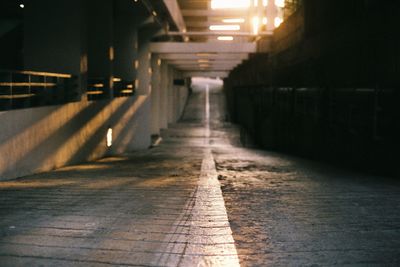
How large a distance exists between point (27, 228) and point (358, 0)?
45.7 ft

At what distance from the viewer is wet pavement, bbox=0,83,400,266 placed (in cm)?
563

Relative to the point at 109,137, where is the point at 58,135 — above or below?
above

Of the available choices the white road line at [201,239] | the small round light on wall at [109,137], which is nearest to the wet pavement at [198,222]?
the white road line at [201,239]

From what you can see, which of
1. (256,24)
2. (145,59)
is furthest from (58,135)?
(256,24)

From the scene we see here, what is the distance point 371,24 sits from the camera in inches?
648

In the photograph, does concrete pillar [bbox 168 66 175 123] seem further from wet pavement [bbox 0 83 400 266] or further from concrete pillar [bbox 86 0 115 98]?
wet pavement [bbox 0 83 400 266]

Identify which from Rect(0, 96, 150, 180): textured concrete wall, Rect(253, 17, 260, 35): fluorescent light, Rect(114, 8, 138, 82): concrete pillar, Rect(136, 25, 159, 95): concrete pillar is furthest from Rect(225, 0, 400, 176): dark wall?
Rect(253, 17, 260, 35): fluorescent light

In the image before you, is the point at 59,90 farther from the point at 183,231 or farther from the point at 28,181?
the point at 183,231

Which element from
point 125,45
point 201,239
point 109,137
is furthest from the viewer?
point 125,45

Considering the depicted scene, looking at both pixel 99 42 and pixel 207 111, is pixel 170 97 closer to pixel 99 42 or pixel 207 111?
pixel 207 111

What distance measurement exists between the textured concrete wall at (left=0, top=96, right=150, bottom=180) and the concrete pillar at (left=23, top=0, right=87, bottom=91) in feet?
5.04

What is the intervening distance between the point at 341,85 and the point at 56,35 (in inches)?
365

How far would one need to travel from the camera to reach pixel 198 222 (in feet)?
23.4

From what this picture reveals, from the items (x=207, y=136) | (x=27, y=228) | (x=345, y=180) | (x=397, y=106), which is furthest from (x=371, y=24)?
(x=207, y=136)
